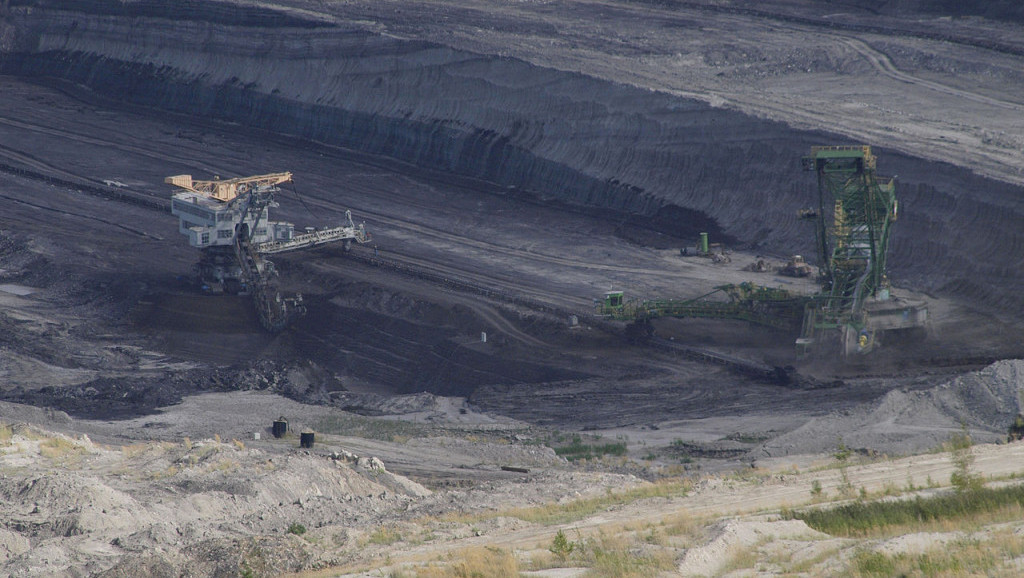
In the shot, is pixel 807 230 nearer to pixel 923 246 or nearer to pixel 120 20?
pixel 923 246

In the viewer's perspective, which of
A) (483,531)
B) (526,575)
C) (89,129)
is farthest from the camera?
(89,129)

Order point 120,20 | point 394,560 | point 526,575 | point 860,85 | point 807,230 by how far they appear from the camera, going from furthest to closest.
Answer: point 120,20
point 860,85
point 807,230
point 394,560
point 526,575

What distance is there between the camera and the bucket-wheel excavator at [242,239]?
59.4 metres

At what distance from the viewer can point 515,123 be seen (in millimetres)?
79062

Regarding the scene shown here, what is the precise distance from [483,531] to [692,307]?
95.7 feet

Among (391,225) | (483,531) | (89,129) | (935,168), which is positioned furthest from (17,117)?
(483,531)

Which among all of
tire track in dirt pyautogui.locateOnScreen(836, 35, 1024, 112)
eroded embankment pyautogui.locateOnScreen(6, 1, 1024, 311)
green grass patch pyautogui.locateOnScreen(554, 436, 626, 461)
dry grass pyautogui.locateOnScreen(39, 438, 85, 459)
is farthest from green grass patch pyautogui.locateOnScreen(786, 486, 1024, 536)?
tire track in dirt pyautogui.locateOnScreen(836, 35, 1024, 112)

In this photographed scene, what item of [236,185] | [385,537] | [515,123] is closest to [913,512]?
[385,537]

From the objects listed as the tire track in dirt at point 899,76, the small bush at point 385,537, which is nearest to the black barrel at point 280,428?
the small bush at point 385,537

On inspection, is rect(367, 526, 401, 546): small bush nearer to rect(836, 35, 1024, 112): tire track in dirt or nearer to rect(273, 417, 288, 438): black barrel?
rect(273, 417, 288, 438): black barrel

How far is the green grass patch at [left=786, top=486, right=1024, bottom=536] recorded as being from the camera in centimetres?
2258

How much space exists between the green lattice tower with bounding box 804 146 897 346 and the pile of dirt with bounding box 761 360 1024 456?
882 centimetres

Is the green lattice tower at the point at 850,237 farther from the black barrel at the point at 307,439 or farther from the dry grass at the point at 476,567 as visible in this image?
the dry grass at the point at 476,567

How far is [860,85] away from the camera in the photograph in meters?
78.9
